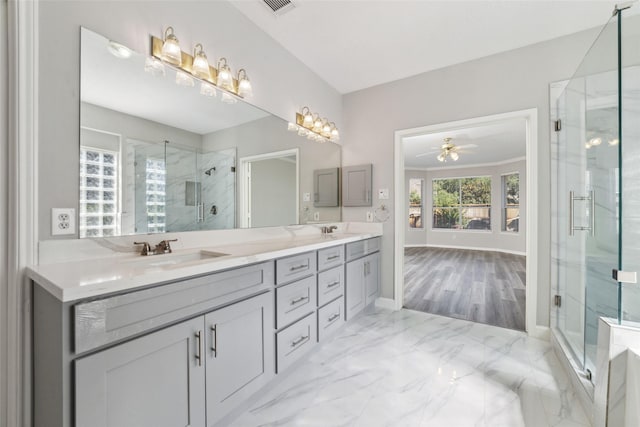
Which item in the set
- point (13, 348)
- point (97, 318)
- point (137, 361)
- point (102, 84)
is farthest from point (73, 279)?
point (102, 84)

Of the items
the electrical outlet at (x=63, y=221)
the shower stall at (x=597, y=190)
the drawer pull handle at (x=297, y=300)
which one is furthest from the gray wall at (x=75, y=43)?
the shower stall at (x=597, y=190)

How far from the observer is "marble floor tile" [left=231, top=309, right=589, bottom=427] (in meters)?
1.44

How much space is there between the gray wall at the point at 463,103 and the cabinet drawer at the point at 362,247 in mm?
166

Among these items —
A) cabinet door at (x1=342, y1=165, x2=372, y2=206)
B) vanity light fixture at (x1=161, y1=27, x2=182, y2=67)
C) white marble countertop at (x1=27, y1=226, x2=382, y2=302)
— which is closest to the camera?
white marble countertop at (x1=27, y1=226, x2=382, y2=302)

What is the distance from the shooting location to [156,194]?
156cm

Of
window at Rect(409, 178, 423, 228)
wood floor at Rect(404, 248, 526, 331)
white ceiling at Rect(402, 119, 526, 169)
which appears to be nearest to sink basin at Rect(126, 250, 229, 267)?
wood floor at Rect(404, 248, 526, 331)

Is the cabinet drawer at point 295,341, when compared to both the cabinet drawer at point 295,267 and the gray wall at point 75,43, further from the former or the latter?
the gray wall at point 75,43

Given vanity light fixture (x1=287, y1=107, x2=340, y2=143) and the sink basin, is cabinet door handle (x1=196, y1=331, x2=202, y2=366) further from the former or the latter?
vanity light fixture (x1=287, y1=107, x2=340, y2=143)

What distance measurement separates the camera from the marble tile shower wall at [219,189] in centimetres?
184

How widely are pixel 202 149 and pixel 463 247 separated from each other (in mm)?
8129

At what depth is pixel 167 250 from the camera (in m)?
1.52

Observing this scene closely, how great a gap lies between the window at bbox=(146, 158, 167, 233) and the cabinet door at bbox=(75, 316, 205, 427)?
0.69 meters

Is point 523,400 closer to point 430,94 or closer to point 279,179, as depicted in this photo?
point 279,179

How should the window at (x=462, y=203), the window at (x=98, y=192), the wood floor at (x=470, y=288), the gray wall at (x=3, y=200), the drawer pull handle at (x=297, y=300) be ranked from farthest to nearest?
the window at (x=462, y=203) < the wood floor at (x=470, y=288) < the drawer pull handle at (x=297, y=300) < the window at (x=98, y=192) < the gray wall at (x=3, y=200)
